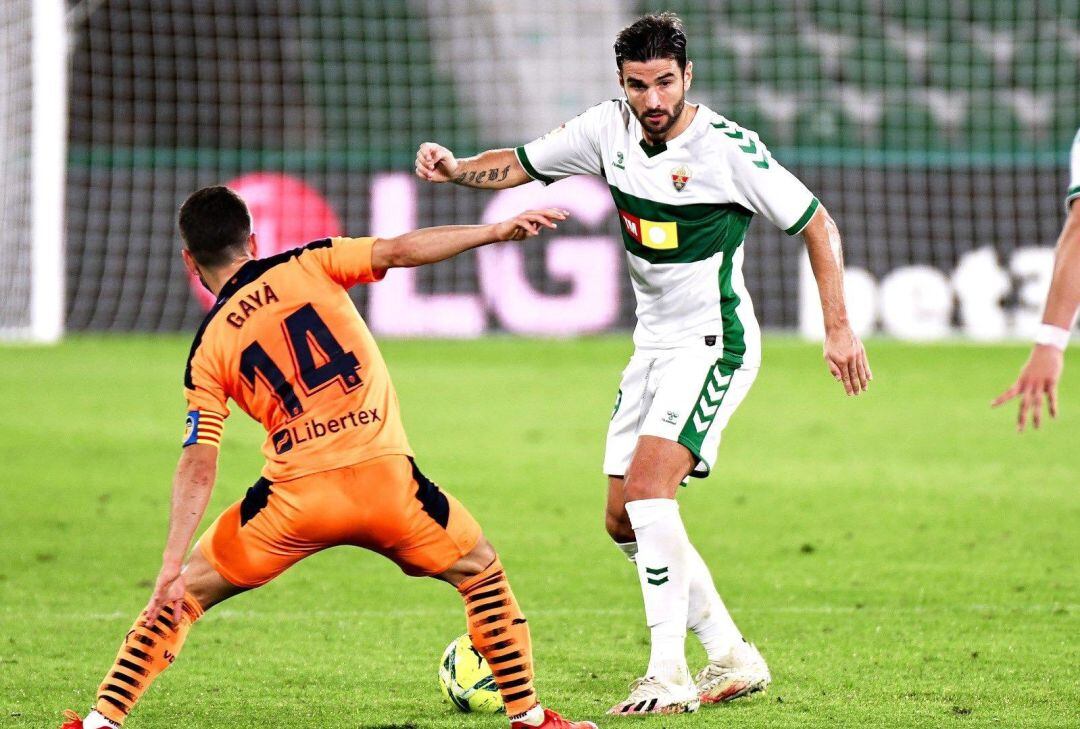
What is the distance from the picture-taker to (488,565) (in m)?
4.54

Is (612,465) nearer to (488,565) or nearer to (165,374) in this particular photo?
(488,565)

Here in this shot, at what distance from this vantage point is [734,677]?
17.3 feet

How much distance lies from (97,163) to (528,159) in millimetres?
14681

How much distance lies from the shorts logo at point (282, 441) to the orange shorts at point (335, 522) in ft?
0.28

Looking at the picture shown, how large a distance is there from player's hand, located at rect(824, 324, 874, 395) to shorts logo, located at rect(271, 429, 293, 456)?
161 centimetres

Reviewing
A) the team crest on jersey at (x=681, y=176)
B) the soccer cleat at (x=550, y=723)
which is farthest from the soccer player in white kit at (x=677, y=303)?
the soccer cleat at (x=550, y=723)

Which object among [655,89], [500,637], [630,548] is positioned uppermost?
[655,89]

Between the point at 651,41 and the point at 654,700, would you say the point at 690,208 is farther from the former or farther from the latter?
the point at 654,700

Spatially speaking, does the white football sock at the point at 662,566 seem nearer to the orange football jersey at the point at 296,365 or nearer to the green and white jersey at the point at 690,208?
the green and white jersey at the point at 690,208

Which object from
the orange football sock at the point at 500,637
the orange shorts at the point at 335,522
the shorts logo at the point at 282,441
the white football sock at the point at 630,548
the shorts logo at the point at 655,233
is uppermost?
the shorts logo at the point at 655,233

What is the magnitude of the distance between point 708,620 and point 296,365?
5.77 feet

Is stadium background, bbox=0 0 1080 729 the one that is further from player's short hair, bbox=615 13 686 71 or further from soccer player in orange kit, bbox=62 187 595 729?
player's short hair, bbox=615 13 686 71

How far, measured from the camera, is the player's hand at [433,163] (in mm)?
5402

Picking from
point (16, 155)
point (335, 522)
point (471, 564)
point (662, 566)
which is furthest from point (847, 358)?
point (16, 155)
